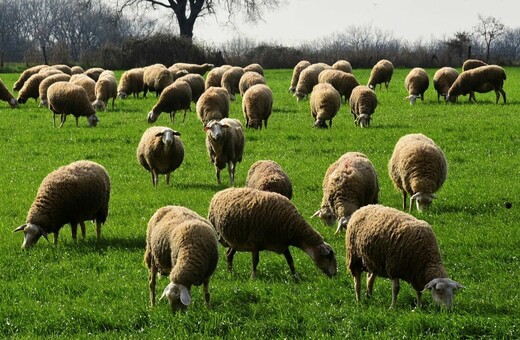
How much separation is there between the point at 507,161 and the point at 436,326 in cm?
993

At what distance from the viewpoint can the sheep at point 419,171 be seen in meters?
11.6

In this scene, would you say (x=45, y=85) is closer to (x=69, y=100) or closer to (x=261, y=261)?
(x=69, y=100)

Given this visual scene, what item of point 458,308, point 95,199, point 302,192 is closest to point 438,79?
point 302,192

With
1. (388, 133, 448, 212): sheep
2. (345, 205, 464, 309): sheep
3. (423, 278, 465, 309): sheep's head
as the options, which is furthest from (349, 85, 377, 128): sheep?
(423, 278, 465, 309): sheep's head

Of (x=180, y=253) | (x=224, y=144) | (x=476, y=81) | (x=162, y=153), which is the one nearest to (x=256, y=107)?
(x=224, y=144)

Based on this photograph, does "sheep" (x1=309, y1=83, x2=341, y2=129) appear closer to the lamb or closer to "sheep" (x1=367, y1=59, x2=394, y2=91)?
the lamb

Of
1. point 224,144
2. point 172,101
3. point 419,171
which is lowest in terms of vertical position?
point 419,171

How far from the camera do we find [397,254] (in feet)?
24.5

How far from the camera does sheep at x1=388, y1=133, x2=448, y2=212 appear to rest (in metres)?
11.6

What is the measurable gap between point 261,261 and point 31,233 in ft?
9.99

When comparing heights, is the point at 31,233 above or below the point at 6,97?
below

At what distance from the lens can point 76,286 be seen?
8320 mm

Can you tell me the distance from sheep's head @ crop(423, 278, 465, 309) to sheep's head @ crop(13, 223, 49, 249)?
17.3 feet

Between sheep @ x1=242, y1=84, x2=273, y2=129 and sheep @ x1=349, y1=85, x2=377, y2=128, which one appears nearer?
sheep @ x1=242, y1=84, x2=273, y2=129
